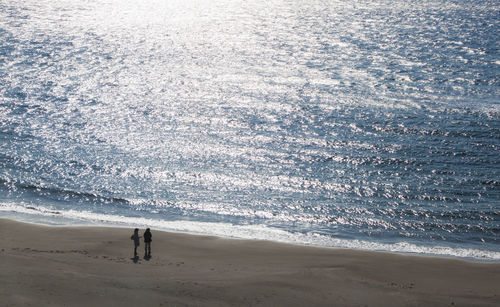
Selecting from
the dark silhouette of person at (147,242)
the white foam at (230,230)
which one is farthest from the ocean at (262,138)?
the dark silhouette of person at (147,242)

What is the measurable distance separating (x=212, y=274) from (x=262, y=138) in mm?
18116

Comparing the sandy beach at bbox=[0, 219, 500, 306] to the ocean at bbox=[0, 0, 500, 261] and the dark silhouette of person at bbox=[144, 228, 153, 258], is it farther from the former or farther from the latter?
the ocean at bbox=[0, 0, 500, 261]

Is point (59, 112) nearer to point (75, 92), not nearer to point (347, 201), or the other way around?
point (75, 92)

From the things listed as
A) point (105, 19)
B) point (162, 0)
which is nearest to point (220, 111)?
point (105, 19)

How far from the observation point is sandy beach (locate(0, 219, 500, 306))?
20.9m

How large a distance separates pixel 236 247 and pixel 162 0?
351 ft

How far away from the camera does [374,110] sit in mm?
45469

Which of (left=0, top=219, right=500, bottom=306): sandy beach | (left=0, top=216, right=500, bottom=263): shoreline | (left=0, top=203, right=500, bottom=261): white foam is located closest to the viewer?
(left=0, top=219, right=500, bottom=306): sandy beach

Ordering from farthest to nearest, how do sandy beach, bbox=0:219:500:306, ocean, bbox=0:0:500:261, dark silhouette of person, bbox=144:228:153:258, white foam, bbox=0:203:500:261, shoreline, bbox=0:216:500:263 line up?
ocean, bbox=0:0:500:261 → white foam, bbox=0:203:500:261 → shoreline, bbox=0:216:500:263 → dark silhouette of person, bbox=144:228:153:258 → sandy beach, bbox=0:219:500:306

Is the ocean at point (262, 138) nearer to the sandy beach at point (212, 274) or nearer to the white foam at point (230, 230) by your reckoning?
the white foam at point (230, 230)

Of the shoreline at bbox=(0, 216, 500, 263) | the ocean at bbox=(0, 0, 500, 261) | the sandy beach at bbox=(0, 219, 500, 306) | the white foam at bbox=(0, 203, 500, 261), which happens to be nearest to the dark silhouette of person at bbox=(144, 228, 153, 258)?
the sandy beach at bbox=(0, 219, 500, 306)

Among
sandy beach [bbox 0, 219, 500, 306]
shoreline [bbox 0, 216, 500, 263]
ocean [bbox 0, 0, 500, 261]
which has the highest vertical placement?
ocean [bbox 0, 0, 500, 261]

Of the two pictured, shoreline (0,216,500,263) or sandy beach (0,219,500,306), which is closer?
sandy beach (0,219,500,306)

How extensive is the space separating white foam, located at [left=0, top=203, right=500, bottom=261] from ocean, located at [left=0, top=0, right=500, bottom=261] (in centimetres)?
11
